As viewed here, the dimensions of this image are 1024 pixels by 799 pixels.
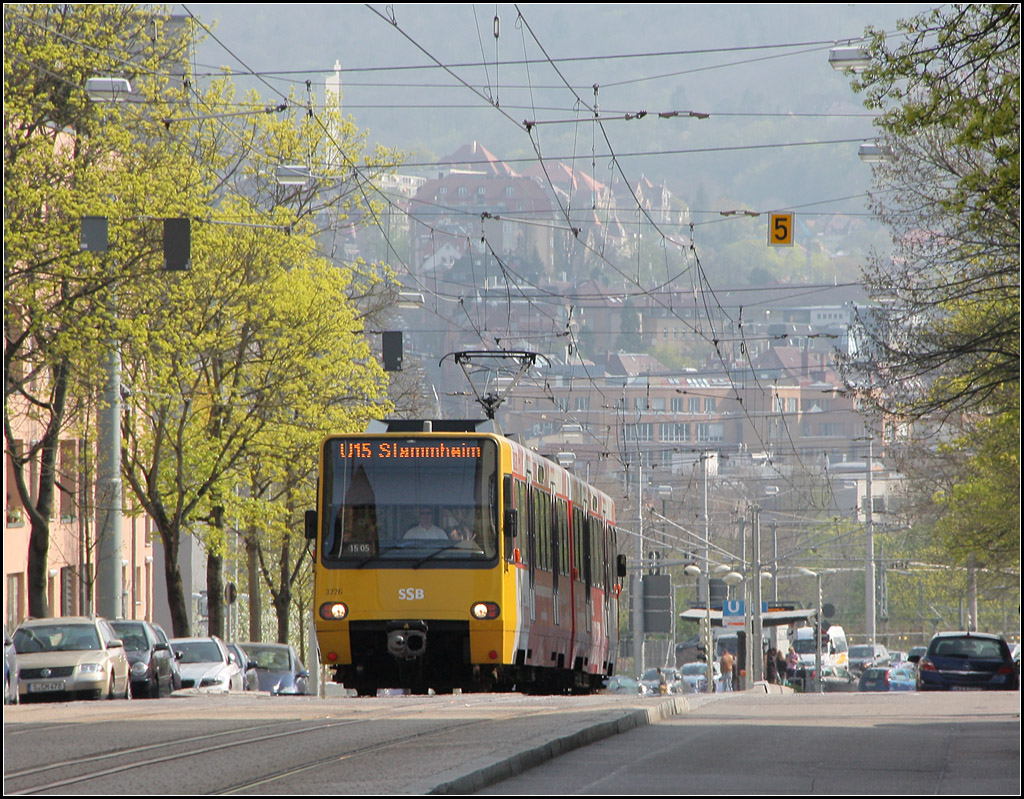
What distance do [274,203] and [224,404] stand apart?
4.99 metres

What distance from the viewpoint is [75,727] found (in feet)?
53.5

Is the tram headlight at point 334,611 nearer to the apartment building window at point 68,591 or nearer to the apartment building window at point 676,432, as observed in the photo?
the apartment building window at point 68,591

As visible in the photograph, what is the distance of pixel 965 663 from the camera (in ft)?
117

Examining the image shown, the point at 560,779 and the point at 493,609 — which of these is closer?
the point at 560,779

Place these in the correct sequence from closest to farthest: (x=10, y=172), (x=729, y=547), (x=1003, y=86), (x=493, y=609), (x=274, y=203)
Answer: (x=1003, y=86) < (x=493, y=609) < (x=10, y=172) < (x=274, y=203) < (x=729, y=547)

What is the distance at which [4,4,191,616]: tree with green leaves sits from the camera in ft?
94.0

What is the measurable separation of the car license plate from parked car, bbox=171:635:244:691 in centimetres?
582

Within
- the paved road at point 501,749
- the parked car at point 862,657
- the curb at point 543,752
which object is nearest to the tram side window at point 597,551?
the paved road at point 501,749

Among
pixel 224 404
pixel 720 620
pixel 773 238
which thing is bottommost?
pixel 720 620

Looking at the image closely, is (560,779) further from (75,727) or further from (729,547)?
(729,547)

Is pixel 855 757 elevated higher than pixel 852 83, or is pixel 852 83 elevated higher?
pixel 852 83

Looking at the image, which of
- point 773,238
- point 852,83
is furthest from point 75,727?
point 773,238

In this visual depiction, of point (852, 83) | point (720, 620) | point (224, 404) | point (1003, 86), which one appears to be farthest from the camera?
point (720, 620)

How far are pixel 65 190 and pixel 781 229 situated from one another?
39.2 feet
